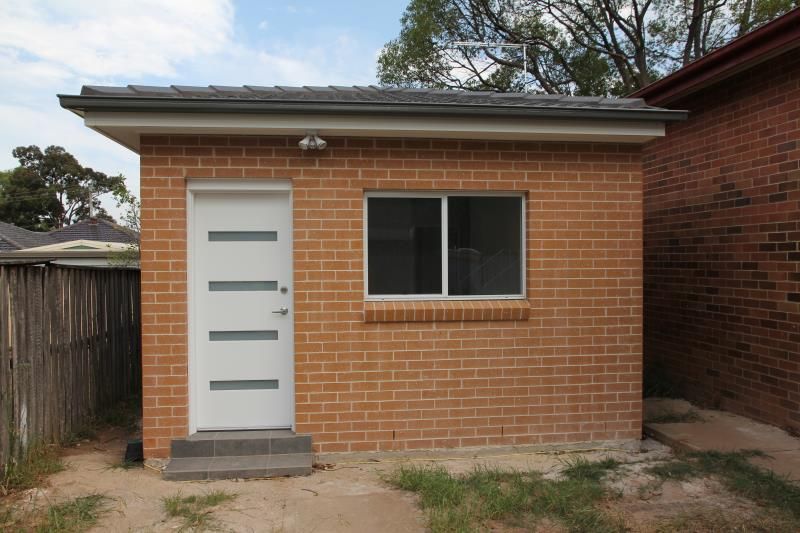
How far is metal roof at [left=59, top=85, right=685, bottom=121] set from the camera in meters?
4.45

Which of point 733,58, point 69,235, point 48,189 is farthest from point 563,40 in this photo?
point 48,189

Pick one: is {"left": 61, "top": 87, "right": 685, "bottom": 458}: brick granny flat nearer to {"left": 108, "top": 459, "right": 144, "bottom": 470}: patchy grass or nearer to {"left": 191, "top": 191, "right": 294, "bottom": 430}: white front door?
{"left": 191, "top": 191, "right": 294, "bottom": 430}: white front door

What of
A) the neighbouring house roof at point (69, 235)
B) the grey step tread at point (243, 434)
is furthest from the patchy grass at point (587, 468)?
the neighbouring house roof at point (69, 235)

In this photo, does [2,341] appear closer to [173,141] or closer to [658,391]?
[173,141]

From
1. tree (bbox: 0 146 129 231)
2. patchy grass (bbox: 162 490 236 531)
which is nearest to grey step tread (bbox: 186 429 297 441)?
patchy grass (bbox: 162 490 236 531)

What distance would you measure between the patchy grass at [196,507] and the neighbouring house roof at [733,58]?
614cm

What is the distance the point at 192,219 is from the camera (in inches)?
196

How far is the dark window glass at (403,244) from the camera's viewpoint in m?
5.17

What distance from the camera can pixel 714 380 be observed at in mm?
6531

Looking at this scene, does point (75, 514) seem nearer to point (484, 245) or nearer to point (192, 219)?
point (192, 219)

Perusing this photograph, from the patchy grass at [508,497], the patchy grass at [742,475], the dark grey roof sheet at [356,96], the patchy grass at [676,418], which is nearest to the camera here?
the patchy grass at [508,497]

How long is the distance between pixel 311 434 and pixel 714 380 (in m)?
4.72

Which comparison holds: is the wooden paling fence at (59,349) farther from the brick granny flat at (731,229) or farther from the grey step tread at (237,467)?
the brick granny flat at (731,229)

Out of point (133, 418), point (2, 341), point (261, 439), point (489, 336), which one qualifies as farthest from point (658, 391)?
point (2, 341)
